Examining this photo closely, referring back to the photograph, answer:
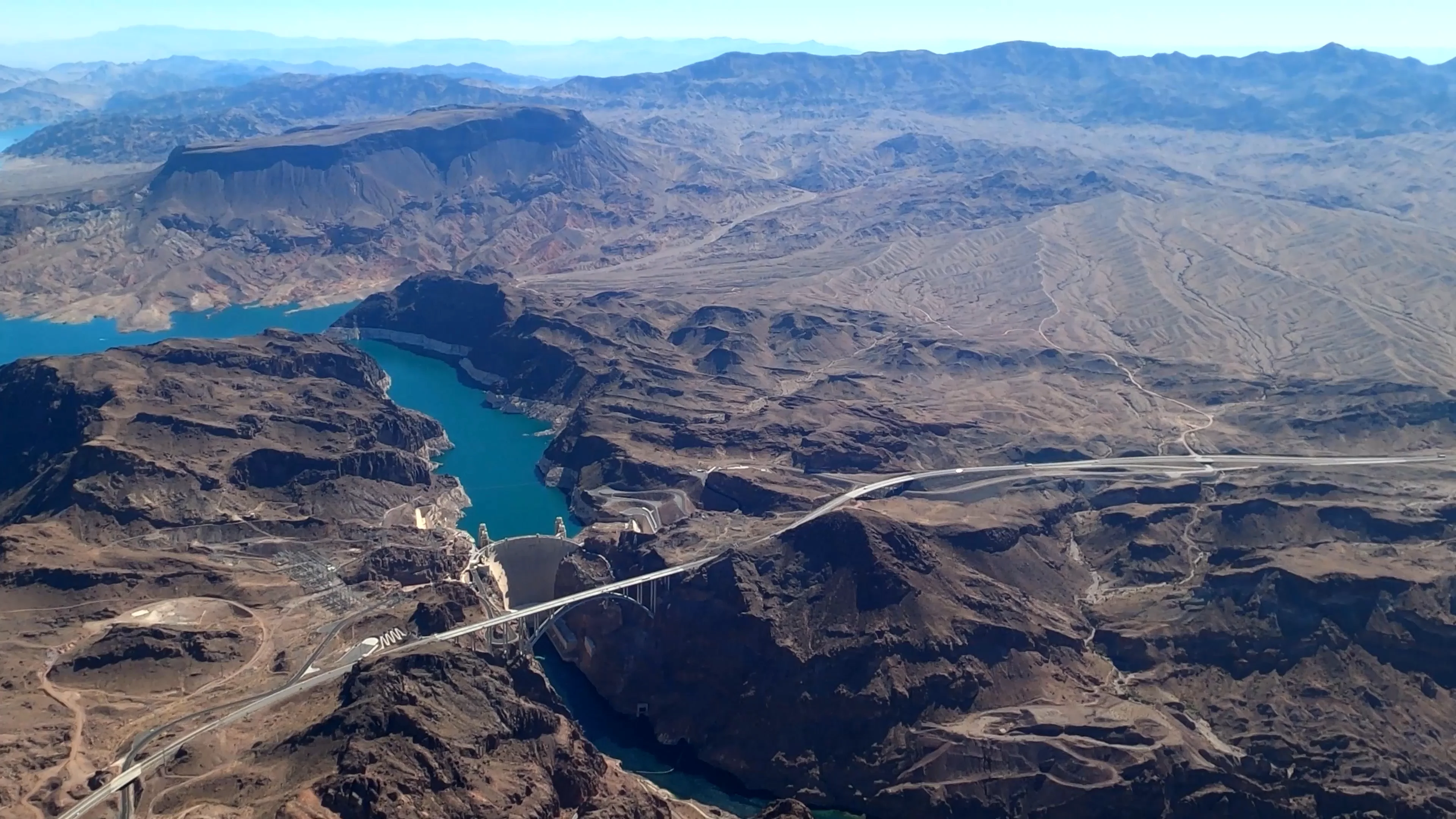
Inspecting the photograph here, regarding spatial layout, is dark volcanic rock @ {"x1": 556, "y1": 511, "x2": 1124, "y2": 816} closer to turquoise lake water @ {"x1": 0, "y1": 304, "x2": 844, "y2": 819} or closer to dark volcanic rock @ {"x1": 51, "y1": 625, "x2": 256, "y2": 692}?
turquoise lake water @ {"x1": 0, "y1": 304, "x2": 844, "y2": 819}

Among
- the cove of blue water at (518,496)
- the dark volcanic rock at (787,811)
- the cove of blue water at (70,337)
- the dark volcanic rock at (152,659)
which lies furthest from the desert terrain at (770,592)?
the cove of blue water at (70,337)

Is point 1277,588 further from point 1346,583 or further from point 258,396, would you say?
point 258,396

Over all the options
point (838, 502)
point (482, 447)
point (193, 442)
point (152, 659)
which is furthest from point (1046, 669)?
point (193, 442)

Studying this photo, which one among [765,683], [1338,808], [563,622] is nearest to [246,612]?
[563,622]

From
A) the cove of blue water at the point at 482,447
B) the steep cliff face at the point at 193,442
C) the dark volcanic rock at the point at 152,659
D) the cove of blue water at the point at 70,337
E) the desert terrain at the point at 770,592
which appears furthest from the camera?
the cove of blue water at the point at 70,337

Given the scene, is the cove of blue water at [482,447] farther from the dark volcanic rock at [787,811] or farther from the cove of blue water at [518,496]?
the dark volcanic rock at [787,811]
